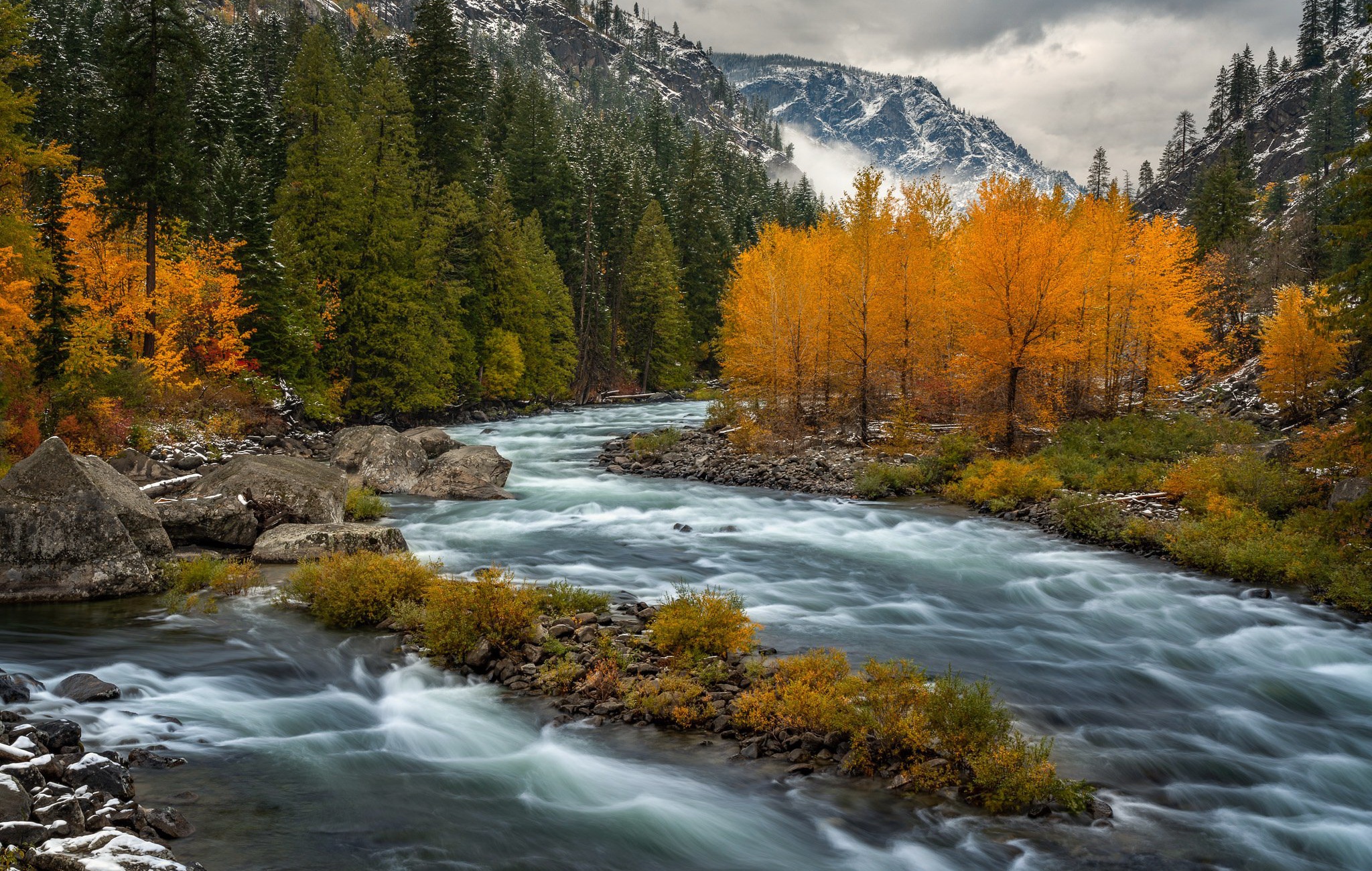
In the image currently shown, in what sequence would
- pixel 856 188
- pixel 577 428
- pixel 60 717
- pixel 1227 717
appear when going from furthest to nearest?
pixel 577 428
pixel 856 188
pixel 1227 717
pixel 60 717

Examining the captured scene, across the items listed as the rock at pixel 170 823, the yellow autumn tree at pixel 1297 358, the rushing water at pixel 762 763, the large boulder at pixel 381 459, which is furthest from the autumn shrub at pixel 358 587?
the yellow autumn tree at pixel 1297 358

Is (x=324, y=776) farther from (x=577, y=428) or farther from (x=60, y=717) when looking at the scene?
(x=577, y=428)

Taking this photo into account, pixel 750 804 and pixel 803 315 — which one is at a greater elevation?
pixel 803 315

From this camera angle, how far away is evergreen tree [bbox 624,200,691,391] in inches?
2248

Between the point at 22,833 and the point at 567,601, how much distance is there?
7150 mm

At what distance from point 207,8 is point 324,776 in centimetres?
17536

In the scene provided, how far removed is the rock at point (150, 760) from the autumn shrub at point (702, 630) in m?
5.25

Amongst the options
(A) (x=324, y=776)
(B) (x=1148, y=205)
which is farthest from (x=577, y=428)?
(B) (x=1148, y=205)

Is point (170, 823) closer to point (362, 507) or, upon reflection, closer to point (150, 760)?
point (150, 760)

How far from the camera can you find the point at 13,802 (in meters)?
5.00

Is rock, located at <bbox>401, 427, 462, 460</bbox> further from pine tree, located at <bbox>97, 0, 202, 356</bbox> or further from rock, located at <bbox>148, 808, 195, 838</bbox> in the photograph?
rock, located at <bbox>148, 808, 195, 838</bbox>

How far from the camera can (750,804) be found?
717 cm

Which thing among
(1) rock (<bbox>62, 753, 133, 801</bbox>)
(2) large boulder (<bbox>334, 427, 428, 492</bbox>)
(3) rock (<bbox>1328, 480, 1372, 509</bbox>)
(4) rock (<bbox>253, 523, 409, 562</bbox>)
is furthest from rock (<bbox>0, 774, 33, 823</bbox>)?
(3) rock (<bbox>1328, 480, 1372, 509</bbox>)

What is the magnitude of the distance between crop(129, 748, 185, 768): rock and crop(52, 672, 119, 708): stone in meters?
1.55
